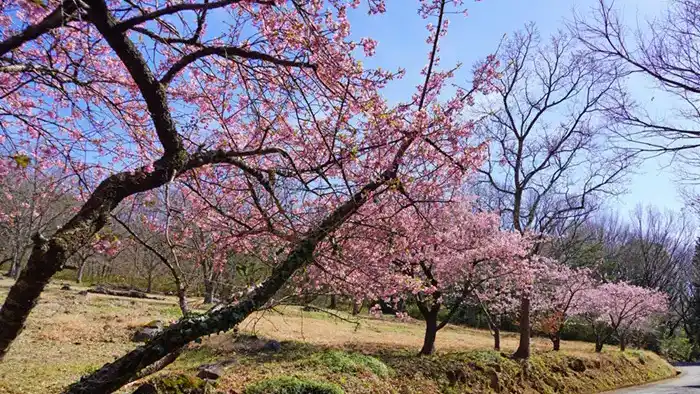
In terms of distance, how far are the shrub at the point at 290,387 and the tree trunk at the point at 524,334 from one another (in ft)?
26.1

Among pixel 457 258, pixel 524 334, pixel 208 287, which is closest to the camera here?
pixel 208 287

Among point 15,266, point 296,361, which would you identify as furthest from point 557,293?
point 15,266

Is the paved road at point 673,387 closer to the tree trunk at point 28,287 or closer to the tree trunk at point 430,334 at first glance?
the tree trunk at point 430,334

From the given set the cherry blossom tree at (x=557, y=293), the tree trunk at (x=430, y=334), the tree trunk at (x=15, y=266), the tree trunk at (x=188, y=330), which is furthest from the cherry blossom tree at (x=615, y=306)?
the tree trunk at (x=15, y=266)

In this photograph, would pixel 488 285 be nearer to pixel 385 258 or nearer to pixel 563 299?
pixel 563 299

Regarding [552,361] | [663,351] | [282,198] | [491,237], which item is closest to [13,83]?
[282,198]

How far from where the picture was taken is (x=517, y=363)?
40.9ft

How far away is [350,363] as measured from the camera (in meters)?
8.63

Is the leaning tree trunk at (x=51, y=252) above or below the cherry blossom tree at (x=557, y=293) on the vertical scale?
below

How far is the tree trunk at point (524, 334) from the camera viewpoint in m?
13.4

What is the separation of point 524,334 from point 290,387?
9508 mm

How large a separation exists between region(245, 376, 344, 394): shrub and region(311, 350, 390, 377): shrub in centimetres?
128

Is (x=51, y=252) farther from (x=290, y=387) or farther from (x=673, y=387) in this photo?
(x=673, y=387)

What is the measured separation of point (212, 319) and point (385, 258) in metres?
3.75
